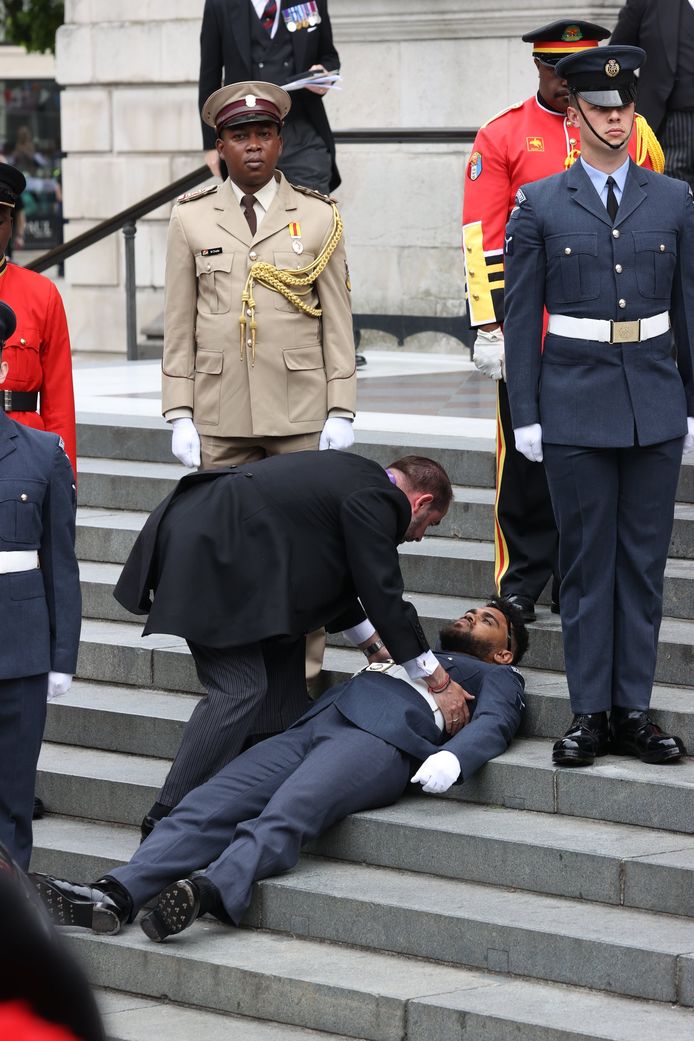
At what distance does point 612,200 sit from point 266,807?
1851mm

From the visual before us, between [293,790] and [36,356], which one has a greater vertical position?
[36,356]

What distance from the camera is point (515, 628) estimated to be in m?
5.21

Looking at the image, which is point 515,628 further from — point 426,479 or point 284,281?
point 284,281

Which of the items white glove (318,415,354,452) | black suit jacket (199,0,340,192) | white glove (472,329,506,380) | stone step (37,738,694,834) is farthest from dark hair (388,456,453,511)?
black suit jacket (199,0,340,192)

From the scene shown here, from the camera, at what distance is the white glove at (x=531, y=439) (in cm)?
465

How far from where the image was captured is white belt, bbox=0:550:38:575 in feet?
14.1

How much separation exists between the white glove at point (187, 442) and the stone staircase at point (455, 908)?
0.85 m

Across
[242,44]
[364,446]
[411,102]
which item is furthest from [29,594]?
[411,102]

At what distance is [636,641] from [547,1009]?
1135 millimetres

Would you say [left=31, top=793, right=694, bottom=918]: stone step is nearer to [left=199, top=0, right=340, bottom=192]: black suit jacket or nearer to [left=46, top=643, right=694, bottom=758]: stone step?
[left=46, top=643, right=694, bottom=758]: stone step

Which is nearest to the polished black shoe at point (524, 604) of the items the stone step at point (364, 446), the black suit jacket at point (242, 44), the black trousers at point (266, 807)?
the black trousers at point (266, 807)

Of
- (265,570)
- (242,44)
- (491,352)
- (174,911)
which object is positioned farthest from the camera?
(242,44)

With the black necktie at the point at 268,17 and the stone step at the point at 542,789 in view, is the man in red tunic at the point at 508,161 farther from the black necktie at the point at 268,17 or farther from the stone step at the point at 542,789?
the black necktie at the point at 268,17

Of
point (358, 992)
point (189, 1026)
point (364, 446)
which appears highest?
point (364, 446)
